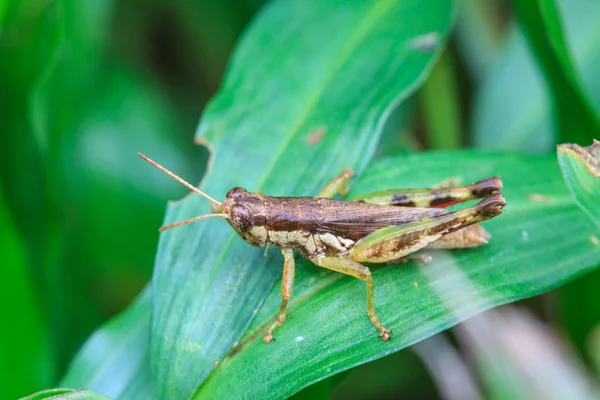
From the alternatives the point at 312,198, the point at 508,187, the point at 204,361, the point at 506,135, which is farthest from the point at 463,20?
the point at 204,361

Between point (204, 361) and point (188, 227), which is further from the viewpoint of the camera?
point (188, 227)

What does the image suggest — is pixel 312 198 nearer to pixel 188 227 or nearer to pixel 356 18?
pixel 188 227

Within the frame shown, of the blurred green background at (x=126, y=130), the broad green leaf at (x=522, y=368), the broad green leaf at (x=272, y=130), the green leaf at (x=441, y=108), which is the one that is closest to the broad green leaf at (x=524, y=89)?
the blurred green background at (x=126, y=130)

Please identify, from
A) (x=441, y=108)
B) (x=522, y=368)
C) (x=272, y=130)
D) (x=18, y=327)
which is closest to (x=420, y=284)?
(x=522, y=368)

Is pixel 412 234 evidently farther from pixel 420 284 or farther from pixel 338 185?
pixel 338 185

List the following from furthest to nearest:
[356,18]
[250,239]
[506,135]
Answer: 1. [506,135]
2. [356,18]
3. [250,239]

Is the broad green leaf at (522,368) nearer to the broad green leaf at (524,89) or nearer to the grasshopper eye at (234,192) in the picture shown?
the grasshopper eye at (234,192)

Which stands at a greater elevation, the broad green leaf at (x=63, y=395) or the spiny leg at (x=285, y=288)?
the broad green leaf at (x=63, y=395)
